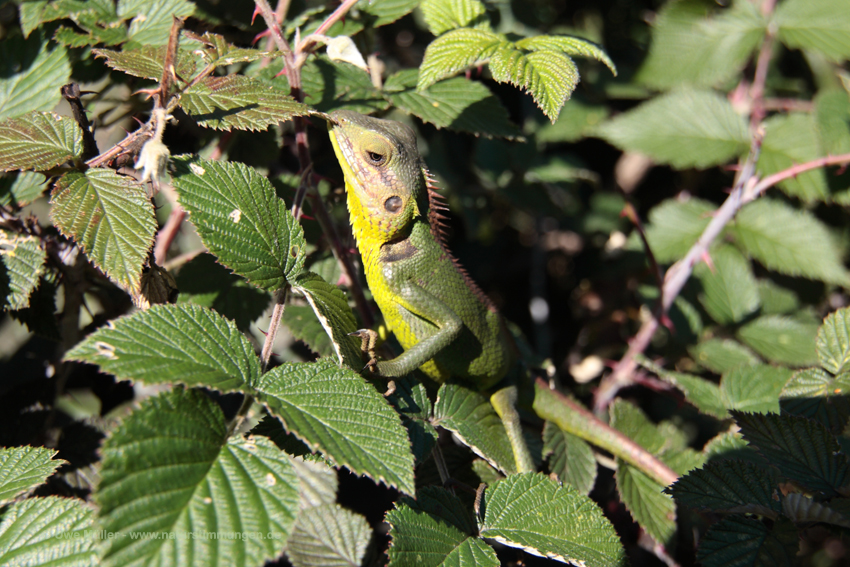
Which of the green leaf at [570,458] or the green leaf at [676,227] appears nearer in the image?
the green leaf at [570,458]

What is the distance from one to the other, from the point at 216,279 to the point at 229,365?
0.87 metres

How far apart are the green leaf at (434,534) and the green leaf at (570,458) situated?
2.53ft

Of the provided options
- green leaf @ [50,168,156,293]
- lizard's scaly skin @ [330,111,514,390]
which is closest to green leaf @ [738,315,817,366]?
lizard's scaly skin @ [330,111,514,390]

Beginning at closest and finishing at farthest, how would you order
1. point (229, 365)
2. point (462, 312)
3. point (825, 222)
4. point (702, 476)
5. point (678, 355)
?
1. point (229, 365)
2. point (702, 476)
3. point (462, 312)
4. point (678, 355)
5. point (825, 222)

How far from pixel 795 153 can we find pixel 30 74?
423cm

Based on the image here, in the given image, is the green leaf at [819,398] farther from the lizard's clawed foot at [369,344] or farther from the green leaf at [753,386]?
the lizard's clawed foot at [369,344]

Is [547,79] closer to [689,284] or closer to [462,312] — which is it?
[462,312]

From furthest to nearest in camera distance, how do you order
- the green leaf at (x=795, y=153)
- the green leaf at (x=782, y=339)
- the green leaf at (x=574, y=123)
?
1. the green leaf at (x=574, y=123)
2. the green leaf at (x=795, y=153)
3. the green leaf at (x=782, y=339)

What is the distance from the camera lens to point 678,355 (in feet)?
11.3

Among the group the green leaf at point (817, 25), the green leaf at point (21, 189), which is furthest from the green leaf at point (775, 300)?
the green leaf at point (21, 189)

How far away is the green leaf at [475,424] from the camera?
196 cm

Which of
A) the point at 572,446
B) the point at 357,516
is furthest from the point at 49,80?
the point at 572,446

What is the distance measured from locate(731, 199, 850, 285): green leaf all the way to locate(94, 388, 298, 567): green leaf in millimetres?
3384

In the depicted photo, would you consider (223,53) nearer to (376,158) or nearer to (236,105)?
(236,105)
